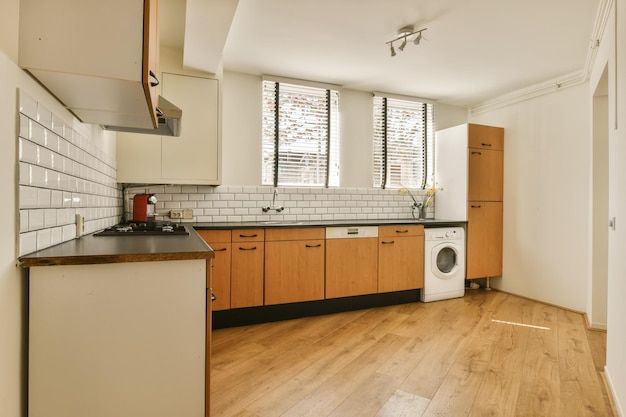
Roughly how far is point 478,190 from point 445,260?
962 millimetres

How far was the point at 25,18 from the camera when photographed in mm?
1258

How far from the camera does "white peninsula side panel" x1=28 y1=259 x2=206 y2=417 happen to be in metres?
1.29

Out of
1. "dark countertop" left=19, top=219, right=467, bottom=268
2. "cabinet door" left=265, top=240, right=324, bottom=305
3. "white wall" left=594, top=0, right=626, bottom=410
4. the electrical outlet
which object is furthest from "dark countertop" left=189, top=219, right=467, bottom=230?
"white wall" left=594, top=0, right=626, bottom=410

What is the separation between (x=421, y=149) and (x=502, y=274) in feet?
6.35

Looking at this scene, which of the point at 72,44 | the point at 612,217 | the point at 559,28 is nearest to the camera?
the point at 72,44

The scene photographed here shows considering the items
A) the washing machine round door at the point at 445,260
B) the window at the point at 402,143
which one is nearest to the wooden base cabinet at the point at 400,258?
the washing machine round door at the point at 445,260

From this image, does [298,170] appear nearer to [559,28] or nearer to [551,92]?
[559,28]

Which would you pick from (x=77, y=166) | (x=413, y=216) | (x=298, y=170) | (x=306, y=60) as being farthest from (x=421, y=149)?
(x=77, y=166)

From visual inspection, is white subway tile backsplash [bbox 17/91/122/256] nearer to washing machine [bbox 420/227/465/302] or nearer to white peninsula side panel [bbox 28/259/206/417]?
white peninsula side panel [bbox 28/259/206/417]

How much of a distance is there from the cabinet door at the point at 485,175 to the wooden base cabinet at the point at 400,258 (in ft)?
3.21

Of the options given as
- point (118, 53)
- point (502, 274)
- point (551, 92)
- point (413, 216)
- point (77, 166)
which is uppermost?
point (551, 92)

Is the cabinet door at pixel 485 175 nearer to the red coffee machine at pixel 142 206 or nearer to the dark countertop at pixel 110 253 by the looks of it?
the red coffee machine at pixel 142 206

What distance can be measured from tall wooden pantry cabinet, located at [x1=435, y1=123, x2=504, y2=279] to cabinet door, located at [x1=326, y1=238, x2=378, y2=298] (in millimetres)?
1394

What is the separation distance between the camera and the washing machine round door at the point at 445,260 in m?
4.17
